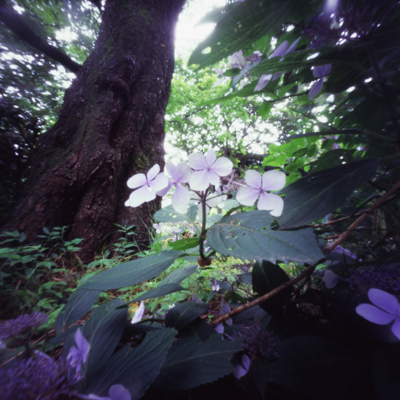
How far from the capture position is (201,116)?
7707 mm

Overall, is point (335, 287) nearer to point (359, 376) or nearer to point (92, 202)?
point (359, 376)

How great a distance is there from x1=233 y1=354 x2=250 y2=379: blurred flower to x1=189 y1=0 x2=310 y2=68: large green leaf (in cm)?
61

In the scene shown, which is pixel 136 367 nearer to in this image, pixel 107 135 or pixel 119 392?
pixel 119 392

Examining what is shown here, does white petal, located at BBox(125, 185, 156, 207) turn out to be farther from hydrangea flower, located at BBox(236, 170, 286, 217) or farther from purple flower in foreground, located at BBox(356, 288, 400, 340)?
purple flower in foreground, located at BBox(356, 288, 400, 340)

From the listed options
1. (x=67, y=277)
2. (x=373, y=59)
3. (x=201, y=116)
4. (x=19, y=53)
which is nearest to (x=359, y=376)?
(x=373, y=59)

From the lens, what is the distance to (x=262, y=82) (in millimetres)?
562

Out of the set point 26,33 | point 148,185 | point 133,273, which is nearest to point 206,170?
point 148,185

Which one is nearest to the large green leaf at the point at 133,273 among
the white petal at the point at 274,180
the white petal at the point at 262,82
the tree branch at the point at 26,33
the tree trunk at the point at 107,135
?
the white petal at the point at 274,180

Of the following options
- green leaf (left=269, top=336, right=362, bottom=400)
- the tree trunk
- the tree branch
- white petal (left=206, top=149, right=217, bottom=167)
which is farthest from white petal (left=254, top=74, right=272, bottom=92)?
the tree branch

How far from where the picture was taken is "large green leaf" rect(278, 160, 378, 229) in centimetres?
37

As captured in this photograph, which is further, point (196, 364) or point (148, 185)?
point (148, 185)

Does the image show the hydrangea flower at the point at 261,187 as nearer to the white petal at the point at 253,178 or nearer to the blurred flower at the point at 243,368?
the white petal at the point at 253,178

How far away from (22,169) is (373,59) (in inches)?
114

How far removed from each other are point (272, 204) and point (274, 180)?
0.18 feet
